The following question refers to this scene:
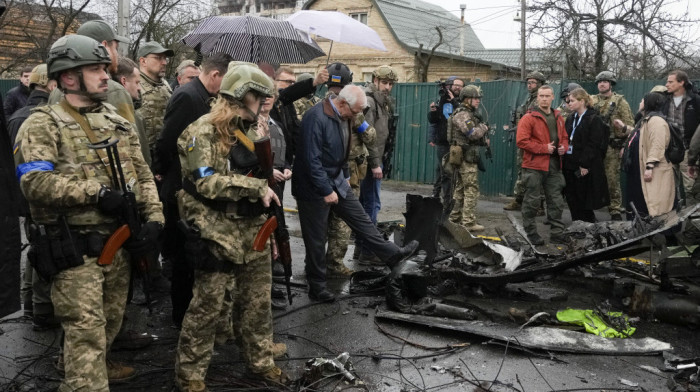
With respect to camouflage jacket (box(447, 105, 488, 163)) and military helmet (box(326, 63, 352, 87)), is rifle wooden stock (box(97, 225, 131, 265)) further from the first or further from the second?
camouflage jacket (box(447, 105, 488, 163))

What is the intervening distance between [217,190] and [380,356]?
6.01 ft

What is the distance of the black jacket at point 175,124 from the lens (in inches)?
197

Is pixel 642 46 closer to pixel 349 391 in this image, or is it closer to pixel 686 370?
pixel 686 370

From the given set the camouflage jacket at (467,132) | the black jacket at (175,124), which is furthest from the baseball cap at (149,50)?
the camouflage jacket at (467,132)

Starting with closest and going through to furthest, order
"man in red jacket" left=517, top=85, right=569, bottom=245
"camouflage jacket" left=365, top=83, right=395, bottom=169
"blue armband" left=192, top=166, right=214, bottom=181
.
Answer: "blue armband" left=192, top=166, right=214, bottom=181 < "camouflage jacket" left=365, top=83, right=395, bottom=169 < "man in red jacket" left=517, top=85, right=569, bottom=245

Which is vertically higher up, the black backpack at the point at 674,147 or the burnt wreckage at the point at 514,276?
the black backpack at the point at 674,147

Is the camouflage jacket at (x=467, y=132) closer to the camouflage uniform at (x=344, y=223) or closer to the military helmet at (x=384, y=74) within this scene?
the military helmet at (x=384, y=74)

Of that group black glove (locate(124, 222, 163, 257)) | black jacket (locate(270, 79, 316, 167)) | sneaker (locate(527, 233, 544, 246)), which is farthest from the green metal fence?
black glove (locate(124, 222, 163, 257))

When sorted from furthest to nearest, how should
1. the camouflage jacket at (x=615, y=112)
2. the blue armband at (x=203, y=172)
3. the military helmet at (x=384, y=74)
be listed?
the camouflage jacket at (x=615, y=112) < the military helmet at (x=384, y=74) < the blue armband at (x=203, y=172)

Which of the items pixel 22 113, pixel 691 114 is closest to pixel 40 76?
pixel 22 113

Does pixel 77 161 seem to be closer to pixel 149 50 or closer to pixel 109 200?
pixel 109 200

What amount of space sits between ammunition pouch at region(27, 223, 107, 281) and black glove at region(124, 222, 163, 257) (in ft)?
0.52

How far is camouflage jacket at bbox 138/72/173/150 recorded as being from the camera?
6243mm

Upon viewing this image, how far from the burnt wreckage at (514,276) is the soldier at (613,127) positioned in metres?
4.25
